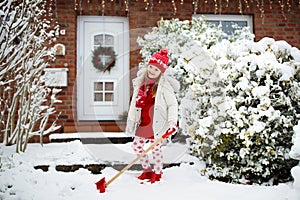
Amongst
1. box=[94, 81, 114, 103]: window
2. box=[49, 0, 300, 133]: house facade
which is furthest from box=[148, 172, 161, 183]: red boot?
box=[94, 81, 114, 103]: window

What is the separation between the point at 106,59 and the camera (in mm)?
6406

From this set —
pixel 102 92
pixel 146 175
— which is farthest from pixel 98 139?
pixel 146 175

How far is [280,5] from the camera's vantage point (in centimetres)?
683

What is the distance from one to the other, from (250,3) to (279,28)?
2.76ft

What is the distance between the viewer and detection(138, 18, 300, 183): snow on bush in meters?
3.09

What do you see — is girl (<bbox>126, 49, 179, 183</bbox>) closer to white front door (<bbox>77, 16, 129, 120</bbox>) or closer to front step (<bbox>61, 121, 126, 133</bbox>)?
front step (<bbox>61, 121, 126, 133</bbox>)

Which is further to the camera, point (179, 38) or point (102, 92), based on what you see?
point (102, 92)

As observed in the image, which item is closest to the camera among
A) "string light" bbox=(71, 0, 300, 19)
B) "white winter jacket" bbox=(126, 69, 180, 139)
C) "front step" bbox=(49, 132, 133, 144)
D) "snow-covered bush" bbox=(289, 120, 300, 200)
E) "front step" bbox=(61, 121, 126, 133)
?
"snow-covered bush" bbox=(289, 120, 300, 200)

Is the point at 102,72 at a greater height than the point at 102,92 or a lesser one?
greater

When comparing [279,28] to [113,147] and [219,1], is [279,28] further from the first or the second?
[113,147]

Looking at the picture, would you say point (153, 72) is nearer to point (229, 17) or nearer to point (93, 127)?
point (93, 127)

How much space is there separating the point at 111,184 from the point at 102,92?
137 inches

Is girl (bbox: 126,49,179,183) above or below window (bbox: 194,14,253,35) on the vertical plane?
below

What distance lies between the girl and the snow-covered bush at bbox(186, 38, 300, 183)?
49cm
